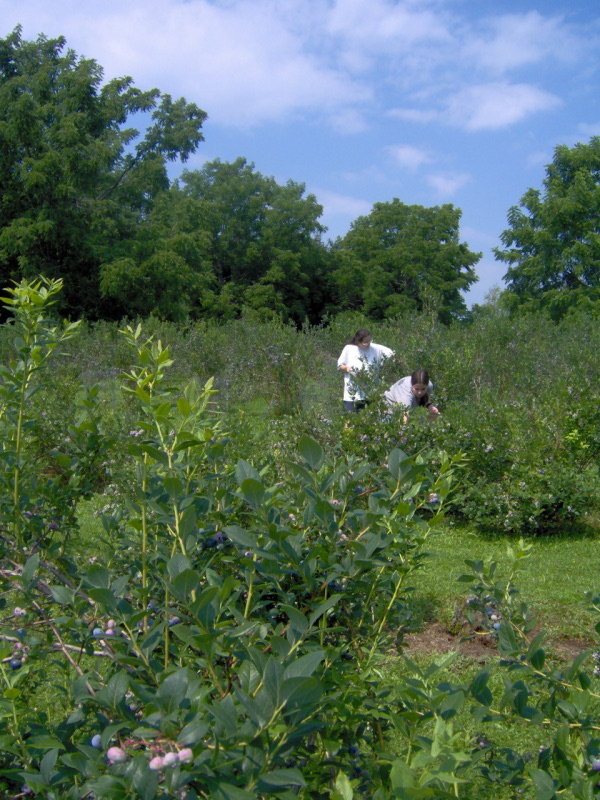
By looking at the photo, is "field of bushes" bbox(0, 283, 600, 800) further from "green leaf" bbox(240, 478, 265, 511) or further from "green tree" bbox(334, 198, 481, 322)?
"green tree" bbox(334, 198, 481, 322)

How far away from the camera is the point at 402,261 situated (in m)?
44.4

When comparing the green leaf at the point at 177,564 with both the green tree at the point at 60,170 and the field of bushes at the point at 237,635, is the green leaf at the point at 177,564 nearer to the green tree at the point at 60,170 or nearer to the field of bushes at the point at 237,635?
the field of bushes at the point at 237,635

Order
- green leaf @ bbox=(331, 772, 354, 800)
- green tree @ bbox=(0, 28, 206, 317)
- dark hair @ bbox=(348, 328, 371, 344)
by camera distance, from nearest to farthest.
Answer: green leaf @ bbox=(331, 772, 354, 800), dark hair @ bbox=(348, 328, 371, 344), green tree @ bbox=(0, 28, 206, 317)

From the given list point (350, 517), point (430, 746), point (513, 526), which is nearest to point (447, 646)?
point (513, 526)

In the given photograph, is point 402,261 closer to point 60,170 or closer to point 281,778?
point 60,170

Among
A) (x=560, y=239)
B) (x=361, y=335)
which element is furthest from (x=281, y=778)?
(x=560, y=239)

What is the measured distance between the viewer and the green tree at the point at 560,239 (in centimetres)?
3098

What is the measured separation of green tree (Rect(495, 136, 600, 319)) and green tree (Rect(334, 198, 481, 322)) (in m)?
9.86

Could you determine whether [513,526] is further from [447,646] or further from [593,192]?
[593,192]

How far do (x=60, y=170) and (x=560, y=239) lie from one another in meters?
20.3

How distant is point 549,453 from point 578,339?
792 centimetres

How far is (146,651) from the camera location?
132 cm

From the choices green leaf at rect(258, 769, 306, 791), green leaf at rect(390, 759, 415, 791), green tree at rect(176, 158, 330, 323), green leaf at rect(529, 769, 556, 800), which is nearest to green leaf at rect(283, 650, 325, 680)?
green leaf at rect(258, 769, 306, 791)

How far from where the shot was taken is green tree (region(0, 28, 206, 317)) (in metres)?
26.0
